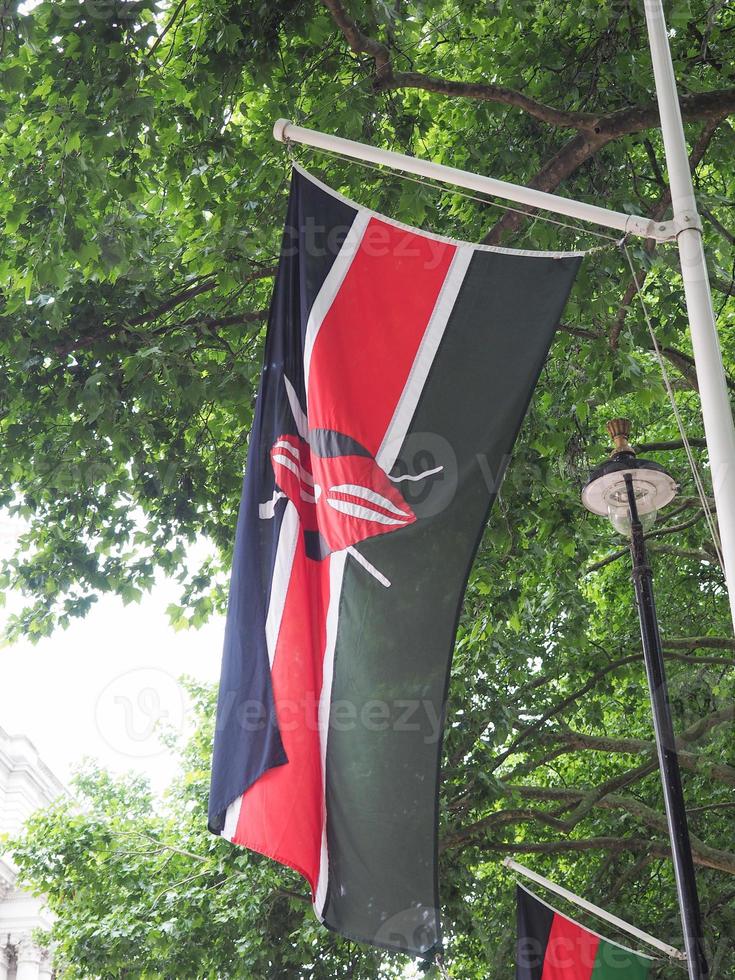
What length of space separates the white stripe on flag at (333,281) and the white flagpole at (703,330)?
1086 millimetres

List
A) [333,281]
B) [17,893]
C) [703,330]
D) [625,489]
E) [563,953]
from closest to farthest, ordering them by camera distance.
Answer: [703,330]
[333,281]
[625,489]
[563,953]
[17,893]

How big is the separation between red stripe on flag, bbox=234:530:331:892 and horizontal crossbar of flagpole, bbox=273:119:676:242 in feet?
4.76

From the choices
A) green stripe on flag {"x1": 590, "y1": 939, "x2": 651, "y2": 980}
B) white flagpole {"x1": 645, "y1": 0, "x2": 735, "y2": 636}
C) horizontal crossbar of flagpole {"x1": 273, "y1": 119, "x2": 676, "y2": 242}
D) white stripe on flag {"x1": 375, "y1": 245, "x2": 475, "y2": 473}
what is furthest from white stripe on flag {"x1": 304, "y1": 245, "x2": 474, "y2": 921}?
green stripe on flag {"x1": 590, "y1": 939, "x2": 651, "y2": 980}

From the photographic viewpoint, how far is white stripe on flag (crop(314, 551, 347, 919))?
11.0 feet

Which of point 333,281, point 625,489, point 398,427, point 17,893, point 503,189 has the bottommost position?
point 398,427

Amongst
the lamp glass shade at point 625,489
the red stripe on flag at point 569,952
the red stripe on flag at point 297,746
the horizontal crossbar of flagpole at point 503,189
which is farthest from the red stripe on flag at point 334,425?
the red stripe on flag at point 569,952

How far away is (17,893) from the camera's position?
37.2 meters

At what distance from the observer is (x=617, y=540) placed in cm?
1228

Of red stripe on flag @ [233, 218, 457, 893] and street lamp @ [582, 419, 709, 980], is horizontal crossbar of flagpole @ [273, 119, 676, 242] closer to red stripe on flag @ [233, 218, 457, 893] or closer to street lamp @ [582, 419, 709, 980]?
red stripe on flag @ [233, 218, 457, 893]

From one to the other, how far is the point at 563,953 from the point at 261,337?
604 centimetres

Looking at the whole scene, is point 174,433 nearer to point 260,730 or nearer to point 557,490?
point 557,490

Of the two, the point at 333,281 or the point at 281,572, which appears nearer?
the point at 281,572

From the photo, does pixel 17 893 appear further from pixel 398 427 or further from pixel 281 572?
pixel 398 427

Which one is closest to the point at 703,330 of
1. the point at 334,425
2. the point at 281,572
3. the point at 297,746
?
the point at 334,425
